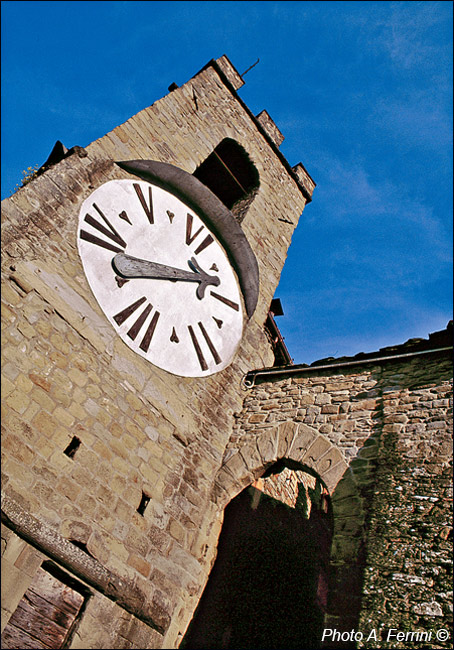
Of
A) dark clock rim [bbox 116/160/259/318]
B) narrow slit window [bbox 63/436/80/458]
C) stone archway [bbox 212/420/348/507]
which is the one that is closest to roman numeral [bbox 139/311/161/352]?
narrow slit window [bbox 63/436/80/458]

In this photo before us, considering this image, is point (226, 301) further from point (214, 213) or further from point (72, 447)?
point (72, 447)

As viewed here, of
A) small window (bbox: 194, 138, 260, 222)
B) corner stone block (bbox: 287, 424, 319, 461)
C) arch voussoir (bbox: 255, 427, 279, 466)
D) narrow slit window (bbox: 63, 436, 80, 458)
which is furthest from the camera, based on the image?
small window (bbox: 194, 138, 260, 222)

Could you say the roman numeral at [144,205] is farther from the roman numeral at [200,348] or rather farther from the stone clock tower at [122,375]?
the roman numeral at [200,348]

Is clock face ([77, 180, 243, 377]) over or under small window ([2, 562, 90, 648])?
over

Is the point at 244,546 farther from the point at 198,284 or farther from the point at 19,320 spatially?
the point at 19,320

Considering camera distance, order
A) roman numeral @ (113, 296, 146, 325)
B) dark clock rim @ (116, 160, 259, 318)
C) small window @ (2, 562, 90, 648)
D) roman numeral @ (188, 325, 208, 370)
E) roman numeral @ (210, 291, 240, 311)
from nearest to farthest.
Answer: small window @ (2, 562, 90, 648), roman numeral @ (113, 296, 146, 325), roman numeral @ (188, 325, 208, 370), dark clock rim @ (116, 160, 259, 318), roman numeral @ (210, 291, 240, 311)

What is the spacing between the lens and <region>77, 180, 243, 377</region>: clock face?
4.34 m

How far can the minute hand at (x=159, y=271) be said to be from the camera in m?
4.45

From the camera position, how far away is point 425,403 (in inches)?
164

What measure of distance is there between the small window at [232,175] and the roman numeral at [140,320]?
266 cm

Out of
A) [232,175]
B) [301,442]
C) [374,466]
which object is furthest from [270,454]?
[232,175]

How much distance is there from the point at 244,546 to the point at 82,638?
2279 mm

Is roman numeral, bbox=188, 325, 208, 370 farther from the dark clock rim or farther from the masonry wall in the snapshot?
the dark clock rim

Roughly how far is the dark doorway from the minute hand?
2206mm
